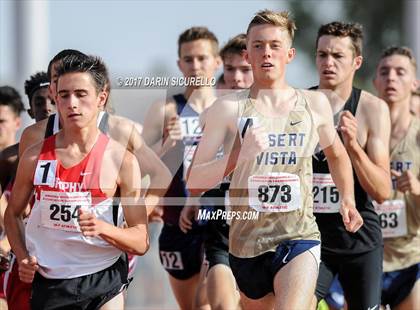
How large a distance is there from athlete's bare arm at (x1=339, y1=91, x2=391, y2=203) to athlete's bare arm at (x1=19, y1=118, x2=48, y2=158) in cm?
201

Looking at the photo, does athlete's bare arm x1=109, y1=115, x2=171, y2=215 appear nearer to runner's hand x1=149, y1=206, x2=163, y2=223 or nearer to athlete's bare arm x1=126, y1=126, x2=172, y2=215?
athlete's bare arm x1=126, y1=126, x2=172, y2=215

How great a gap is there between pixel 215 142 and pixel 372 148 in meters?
1.38

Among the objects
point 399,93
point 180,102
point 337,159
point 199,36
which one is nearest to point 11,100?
point 180,102

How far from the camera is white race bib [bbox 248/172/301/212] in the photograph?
6.98m

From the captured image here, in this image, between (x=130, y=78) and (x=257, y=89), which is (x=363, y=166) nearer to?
(x=257, y=89)

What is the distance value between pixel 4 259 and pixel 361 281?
248 centimetres

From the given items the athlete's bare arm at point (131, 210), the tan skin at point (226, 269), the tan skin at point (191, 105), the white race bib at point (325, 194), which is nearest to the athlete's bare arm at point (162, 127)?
the tan skin at point (191, 105)

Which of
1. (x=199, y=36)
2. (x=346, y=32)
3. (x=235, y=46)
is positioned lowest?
(x=346, y=32)

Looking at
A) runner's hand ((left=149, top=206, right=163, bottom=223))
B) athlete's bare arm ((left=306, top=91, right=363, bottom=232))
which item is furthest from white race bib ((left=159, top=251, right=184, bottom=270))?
athlete's bare arm ((left=306, top=91, right=363, bottom=232))

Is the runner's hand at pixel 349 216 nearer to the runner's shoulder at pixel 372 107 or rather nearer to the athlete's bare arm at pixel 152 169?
the runner's shoulder at pixel 372 107

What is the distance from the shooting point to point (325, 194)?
7848 millimetres

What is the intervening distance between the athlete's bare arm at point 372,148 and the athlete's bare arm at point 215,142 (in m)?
0.89

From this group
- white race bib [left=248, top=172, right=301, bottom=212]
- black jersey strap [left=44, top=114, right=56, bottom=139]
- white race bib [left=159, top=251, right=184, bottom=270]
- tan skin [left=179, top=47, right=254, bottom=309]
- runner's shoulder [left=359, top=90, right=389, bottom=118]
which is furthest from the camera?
white race bib [left=159, top=251, right=184, bottom=270]

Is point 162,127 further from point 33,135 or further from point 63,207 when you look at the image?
point 63,207
